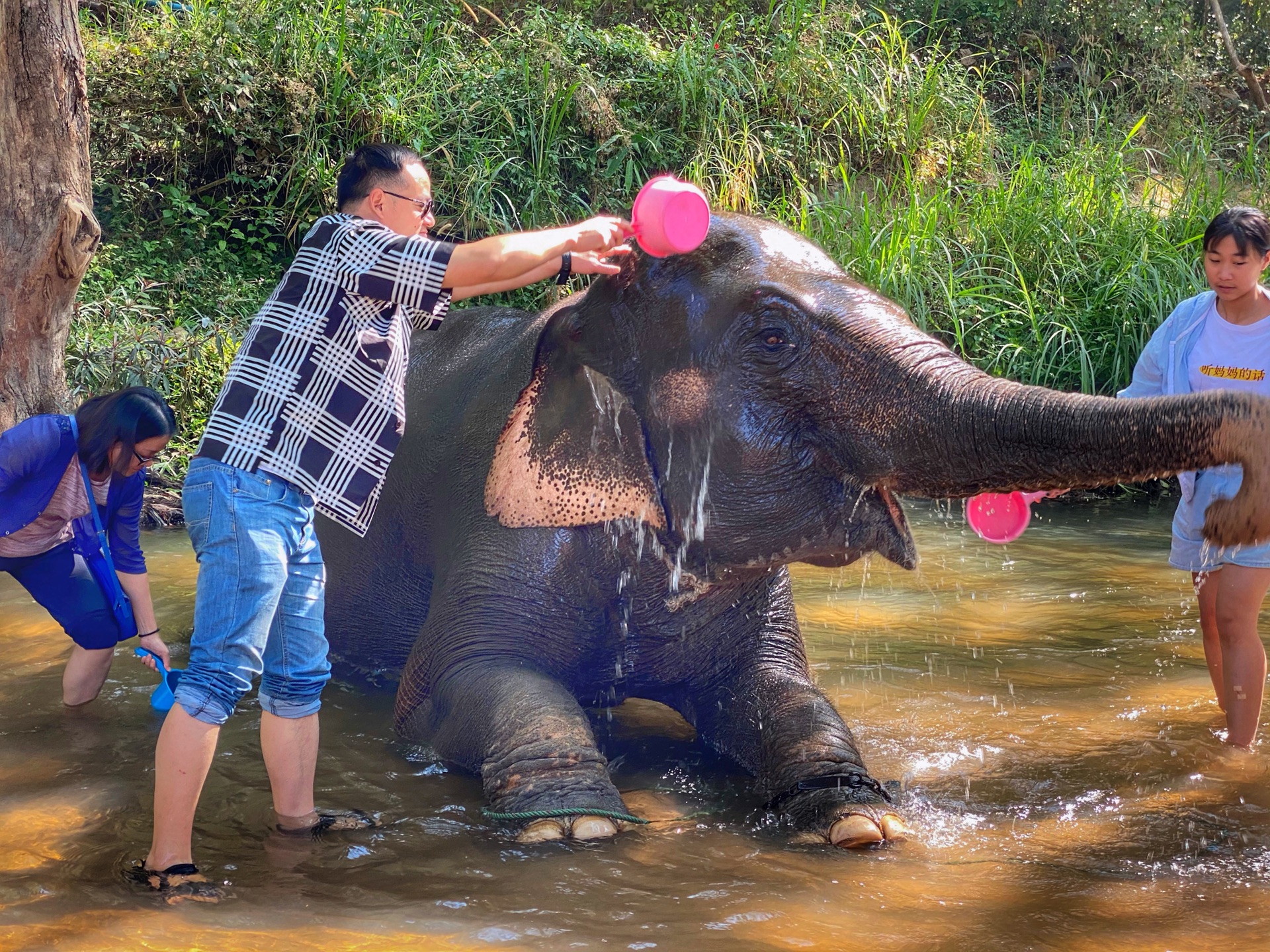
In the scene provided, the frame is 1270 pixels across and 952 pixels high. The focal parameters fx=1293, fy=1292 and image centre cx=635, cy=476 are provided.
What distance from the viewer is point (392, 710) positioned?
380 cm

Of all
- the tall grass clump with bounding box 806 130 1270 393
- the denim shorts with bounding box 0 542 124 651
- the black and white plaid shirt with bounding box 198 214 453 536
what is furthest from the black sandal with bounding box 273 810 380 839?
the tall grass clump with bounding box 806 130 1270 393

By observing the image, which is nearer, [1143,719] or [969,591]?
[1143,719]

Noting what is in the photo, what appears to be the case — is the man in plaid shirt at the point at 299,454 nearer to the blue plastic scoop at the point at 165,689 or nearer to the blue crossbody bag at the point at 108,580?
the blue plastic scoop at the point at 165,689

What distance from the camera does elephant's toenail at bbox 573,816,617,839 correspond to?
8.74ft

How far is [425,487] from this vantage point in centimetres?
377

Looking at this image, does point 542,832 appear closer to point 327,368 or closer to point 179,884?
point 179,884

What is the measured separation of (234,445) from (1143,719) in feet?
8.42

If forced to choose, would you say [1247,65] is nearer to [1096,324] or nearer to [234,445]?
[1096,324]

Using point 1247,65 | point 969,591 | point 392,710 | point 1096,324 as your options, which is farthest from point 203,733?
point 1247,65

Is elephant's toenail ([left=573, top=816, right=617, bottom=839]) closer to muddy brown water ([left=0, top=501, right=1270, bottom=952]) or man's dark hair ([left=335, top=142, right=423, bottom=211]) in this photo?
muddy brown water ([left=0, top=501, right=1270, bottom=952])

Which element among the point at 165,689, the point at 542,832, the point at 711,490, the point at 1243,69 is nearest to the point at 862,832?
the point at 542,832

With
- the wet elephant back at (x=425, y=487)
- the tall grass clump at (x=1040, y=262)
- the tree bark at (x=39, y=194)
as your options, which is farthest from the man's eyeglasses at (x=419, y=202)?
the tall grass clump at (x=1040, y=262)

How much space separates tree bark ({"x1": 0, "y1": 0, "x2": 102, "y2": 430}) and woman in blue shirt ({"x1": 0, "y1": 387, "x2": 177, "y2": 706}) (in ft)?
7.54

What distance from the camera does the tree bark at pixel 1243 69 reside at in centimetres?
1212
